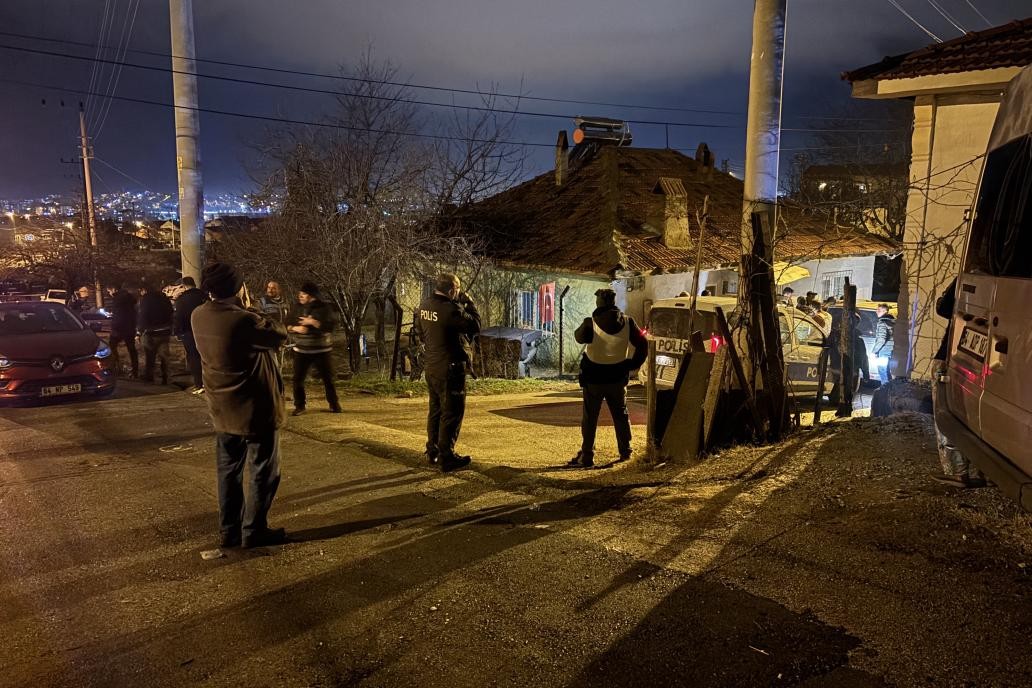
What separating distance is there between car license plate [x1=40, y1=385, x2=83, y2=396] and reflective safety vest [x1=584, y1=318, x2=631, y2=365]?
753cm

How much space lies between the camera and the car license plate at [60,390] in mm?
9680

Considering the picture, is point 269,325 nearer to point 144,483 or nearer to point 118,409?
point 144,483

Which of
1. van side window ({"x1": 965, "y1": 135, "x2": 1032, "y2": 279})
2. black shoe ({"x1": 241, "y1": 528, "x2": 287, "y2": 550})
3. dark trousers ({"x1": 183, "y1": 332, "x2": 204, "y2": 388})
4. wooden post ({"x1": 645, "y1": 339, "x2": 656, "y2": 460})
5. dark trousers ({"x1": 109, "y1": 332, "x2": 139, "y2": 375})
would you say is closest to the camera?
van side window ({"x1": 965, "y1": 135, "x2": 1032, "y2": 279})

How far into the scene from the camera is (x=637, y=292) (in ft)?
55.8

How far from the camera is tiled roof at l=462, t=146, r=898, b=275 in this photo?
56.2 feet

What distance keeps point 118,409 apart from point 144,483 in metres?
4.22

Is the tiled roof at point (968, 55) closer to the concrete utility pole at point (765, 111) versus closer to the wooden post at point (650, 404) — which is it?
the concrete utility pole at point (765, 111)

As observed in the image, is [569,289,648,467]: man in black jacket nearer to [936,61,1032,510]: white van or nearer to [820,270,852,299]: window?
[936,61,1032,510]: white van

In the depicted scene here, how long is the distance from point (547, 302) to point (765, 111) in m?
11.5

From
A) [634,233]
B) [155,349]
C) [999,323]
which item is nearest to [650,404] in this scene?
[999,323]

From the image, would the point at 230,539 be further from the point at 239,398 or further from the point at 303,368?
the point at 303,368

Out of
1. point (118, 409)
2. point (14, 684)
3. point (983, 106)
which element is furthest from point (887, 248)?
point (14, 684)

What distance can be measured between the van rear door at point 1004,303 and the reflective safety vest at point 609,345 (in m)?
2.67

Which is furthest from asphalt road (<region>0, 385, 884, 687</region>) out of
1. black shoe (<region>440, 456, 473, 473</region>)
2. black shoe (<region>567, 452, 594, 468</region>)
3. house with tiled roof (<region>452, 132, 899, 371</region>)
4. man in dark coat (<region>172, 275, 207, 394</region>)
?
house with tiled roof (<region>452, 132, 899, 371</region>)
